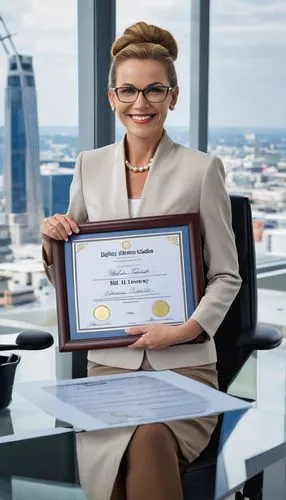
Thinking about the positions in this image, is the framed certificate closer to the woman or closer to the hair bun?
the woman

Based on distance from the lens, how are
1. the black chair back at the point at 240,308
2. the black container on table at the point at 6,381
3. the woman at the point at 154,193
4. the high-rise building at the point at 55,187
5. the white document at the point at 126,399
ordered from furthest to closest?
1. the high-rise building at the point at 55,187
2. the black chair back at the point at 240,308
3. the black container on table at the point at 6,381
4. the woman at the point at 154,193
5. the white document at the point at 126,399

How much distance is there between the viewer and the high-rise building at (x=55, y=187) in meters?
3.10

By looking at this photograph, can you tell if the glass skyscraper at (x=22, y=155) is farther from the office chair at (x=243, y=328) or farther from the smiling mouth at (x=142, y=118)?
the smiling mouth at (x=142, y=118)

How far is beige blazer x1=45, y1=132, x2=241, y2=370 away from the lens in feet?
5.80

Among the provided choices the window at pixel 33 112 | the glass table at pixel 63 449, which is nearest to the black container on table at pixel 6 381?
the glass table at pixel 63 449

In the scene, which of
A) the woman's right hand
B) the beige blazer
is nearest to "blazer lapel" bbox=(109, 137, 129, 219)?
the beige blazer

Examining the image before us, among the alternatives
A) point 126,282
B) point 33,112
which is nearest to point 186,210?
point 126,282

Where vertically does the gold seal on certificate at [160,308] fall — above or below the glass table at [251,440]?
above

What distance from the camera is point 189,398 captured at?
1610 mm

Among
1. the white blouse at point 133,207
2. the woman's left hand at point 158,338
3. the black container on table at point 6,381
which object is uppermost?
the white blouse at point 133,207

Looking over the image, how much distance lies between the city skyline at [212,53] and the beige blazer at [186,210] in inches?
47.7

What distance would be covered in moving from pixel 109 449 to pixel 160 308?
0.37m

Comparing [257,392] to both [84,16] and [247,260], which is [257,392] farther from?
[84,16]

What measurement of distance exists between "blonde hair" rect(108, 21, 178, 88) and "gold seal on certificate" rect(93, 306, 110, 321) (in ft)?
1.65
